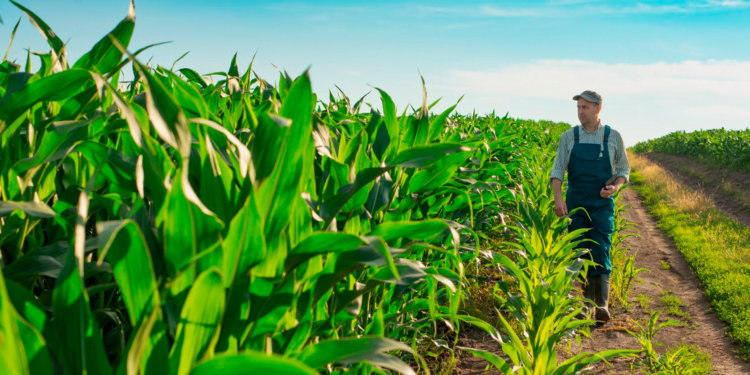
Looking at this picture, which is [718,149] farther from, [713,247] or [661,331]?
[661,331]

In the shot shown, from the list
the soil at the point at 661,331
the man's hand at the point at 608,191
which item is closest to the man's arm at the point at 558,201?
the man's hand at the point at 608,191

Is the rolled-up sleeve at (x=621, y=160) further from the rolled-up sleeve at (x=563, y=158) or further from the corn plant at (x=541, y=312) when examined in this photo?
the corn plant at (x=541, y=312)

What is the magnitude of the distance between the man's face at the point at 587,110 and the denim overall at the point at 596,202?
17 centimetres

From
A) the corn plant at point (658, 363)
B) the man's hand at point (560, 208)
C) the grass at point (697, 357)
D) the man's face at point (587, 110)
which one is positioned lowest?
the grass at point (697, 357)

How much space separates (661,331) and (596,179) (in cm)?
147

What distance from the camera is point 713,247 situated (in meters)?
7.11

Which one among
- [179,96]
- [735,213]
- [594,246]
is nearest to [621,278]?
[594,246]

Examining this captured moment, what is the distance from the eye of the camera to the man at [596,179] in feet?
15.3

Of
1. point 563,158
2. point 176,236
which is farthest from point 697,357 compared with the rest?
point 176,236

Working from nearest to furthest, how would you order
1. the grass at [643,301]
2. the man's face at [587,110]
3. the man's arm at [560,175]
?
the man's face at [587,110], the man's arm at [560,175], the grass at [643,301]

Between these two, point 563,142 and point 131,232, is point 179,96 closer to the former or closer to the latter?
point 131,232

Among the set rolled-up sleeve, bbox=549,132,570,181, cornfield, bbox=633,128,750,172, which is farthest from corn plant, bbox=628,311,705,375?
cornfield, bbox=633,128,750,172

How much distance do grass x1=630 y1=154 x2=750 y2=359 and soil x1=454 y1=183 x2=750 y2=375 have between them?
0.35 feet

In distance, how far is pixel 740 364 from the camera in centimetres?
405
